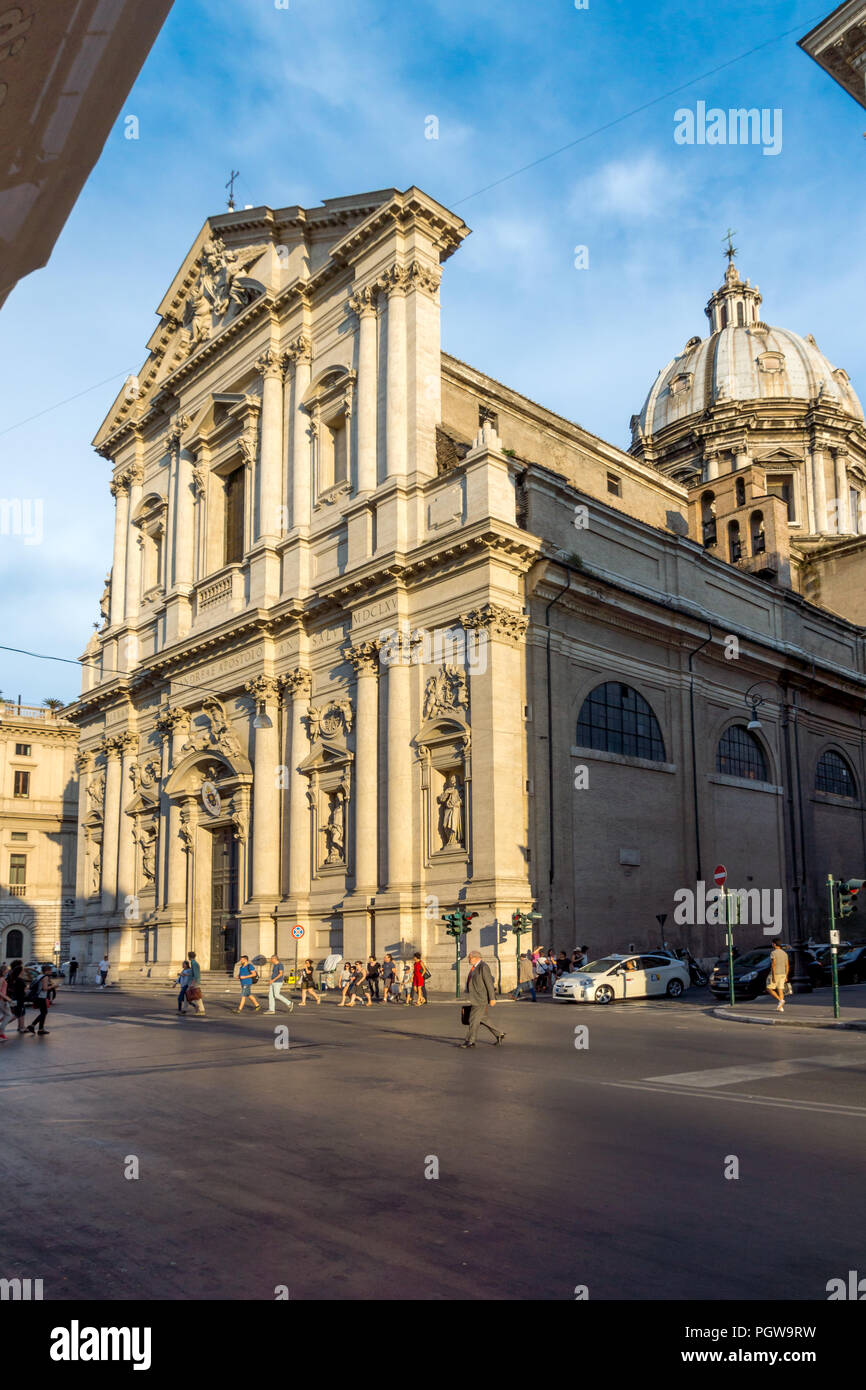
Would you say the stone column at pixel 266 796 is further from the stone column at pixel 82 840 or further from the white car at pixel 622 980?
the stone column at pixel 82 840

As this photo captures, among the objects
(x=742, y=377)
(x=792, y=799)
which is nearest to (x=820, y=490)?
(x=742, y=377)

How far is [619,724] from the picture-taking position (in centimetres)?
3469

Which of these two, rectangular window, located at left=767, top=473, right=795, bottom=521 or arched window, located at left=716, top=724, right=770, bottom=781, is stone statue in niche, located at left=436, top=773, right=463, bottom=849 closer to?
arched window, located at left=716, top=724, right=770, bottom=781

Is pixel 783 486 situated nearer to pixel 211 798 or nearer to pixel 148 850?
pixel 211 798

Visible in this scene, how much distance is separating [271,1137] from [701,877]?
1145 inches

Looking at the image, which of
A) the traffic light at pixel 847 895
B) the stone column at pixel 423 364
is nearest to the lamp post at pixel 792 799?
the stone column at pixel 423 364

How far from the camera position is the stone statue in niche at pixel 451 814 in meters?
30.2

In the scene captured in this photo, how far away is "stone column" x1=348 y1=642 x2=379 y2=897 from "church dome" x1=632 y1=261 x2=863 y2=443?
42.7 m

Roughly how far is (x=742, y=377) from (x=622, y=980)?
175 feet

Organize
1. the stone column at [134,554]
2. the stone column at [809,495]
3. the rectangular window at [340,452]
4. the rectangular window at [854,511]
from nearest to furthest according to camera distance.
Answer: the rectangular window at [340,452] → the stone column at [134,554] → the stone column at [809,495] → the rectangular window at [854,511]

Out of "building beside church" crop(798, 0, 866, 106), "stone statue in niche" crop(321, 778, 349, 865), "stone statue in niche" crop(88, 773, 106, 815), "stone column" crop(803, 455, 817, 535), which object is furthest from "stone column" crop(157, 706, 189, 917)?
"stone column" crop(803, 455, 817, 535)

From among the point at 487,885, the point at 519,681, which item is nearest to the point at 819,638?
the point at 519,681

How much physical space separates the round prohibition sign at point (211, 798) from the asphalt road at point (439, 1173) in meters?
24.4

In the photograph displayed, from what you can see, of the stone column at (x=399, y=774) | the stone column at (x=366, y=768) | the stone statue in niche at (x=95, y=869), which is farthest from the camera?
the stone statue in niche at (x=95, y=869)
